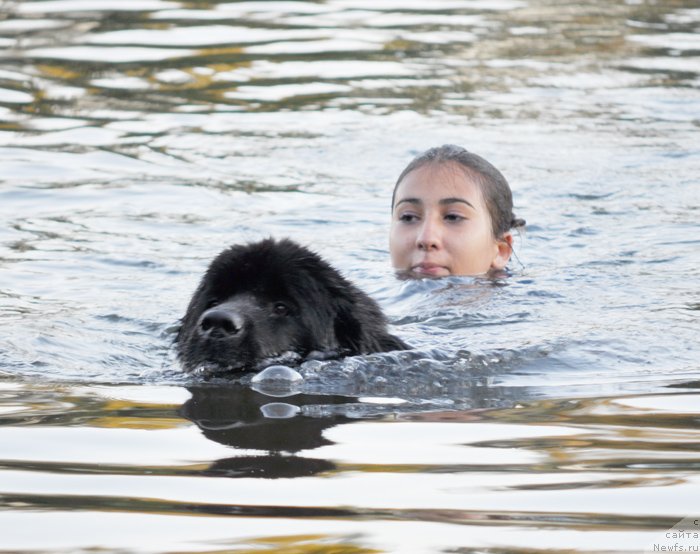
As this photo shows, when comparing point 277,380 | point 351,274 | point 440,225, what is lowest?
point 351,274

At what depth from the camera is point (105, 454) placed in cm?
346

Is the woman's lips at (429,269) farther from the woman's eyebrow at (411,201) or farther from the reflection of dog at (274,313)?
the reflection of dog at (274,313)

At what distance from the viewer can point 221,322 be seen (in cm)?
446

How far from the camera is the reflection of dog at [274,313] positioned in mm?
4535

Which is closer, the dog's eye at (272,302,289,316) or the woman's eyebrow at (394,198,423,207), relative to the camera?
the dog's eye at (272,302,289,316)

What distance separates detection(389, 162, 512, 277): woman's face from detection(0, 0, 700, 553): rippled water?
0.72 feet

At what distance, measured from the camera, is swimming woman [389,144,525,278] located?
22.2 ft

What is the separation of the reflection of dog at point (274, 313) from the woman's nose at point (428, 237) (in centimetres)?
182

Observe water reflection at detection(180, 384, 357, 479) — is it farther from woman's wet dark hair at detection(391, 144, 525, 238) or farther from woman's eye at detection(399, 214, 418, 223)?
woman's wet dark hair at detection(391, 144, 525, 238)

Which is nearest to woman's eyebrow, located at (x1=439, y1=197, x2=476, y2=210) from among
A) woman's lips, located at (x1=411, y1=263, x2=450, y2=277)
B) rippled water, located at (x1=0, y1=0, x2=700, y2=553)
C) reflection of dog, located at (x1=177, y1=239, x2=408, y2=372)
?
woman's lips, located at (x1=411, y1=263, x2=450, y2=277)

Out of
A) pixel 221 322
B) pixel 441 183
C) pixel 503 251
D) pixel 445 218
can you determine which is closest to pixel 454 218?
pixel 445 218

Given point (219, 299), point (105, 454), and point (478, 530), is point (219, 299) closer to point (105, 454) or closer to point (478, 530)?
Answer: point (105, 454)

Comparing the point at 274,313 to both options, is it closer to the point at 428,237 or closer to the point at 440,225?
the point at 428,237

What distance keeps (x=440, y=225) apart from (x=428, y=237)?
0.13 meters
